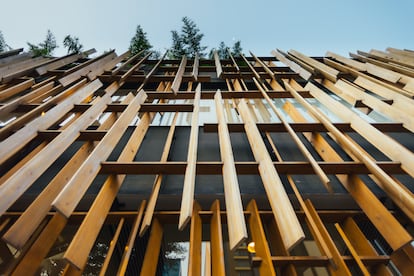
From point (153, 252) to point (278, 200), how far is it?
1.01 metres

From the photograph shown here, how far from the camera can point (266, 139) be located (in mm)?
2811

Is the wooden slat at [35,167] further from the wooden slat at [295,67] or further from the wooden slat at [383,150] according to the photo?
the wooden slat at [295,67]

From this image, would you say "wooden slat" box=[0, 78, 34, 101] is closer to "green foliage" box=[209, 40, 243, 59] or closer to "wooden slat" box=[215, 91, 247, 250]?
"wooden slat" box=[215, 91, 247, 250]

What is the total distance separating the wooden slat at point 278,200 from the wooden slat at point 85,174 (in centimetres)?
120

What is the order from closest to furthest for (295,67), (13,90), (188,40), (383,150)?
(383,150) → (13,90) → (295,67) → (188,40)

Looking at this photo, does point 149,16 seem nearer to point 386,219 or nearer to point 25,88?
point 25,88

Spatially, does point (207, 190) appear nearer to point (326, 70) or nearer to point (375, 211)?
point (375, 211)

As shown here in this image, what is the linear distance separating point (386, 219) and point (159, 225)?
1691 mm

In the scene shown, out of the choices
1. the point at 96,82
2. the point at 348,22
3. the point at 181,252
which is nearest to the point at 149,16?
the point at 348,22

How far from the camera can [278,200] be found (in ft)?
4.60

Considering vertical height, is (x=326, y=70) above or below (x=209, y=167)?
above

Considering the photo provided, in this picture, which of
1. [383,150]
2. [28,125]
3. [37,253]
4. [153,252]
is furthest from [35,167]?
[383,150]

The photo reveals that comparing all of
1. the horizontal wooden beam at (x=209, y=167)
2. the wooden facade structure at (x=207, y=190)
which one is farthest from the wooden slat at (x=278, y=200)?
the horizontal wooden beam at (x=209, y=167)

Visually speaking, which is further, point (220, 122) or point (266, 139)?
point (266, 139)
